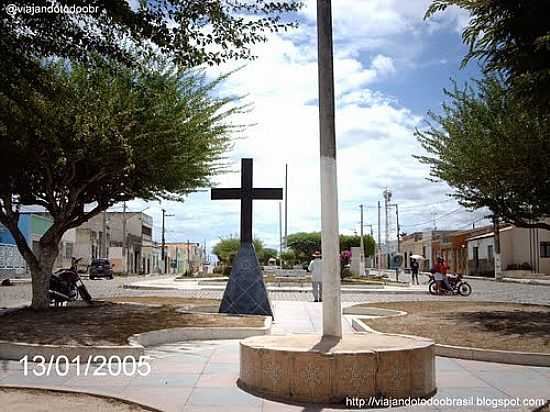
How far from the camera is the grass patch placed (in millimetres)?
9977

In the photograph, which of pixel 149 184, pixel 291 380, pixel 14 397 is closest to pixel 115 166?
pixel 149 184

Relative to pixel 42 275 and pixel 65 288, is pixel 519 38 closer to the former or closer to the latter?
pixel 42 275

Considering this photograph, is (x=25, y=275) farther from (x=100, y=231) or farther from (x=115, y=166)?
(x=115, y=166)

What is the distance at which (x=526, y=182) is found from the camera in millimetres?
14539

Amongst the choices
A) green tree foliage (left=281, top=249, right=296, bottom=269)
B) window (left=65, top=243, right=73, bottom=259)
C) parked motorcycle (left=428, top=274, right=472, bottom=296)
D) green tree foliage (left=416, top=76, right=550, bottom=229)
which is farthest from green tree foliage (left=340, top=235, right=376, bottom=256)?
green tree foliage (left=416, top=76, right=550, bottom=229)

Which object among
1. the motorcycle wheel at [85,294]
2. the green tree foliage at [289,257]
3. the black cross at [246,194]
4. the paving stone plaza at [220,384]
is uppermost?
the black cross at [246,194]

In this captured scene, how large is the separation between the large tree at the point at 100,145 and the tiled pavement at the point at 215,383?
497cm

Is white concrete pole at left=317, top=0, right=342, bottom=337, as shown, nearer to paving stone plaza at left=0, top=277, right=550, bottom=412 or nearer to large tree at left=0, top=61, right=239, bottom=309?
paving stone plaza at left=0, top=277, right=550, bottom=412

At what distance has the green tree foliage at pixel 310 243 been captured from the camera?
84.3 metres

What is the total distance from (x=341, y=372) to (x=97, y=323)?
6.50 metres

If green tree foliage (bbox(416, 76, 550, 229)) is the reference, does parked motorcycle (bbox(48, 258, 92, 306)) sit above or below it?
below

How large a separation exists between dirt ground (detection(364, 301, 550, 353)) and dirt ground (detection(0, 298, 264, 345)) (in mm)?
2992

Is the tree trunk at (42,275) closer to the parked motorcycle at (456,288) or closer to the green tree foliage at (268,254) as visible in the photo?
the parked motorcycle at (456,288)

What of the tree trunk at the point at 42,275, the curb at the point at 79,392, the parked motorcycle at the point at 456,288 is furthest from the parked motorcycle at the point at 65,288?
the parked motorcycle at the point at 456,288
